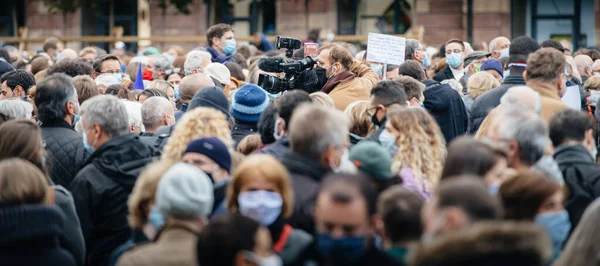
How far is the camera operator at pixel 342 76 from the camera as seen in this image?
1002cm

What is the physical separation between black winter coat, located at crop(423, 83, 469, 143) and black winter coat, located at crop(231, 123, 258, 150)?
2.11 m

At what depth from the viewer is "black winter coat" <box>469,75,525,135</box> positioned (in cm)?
916

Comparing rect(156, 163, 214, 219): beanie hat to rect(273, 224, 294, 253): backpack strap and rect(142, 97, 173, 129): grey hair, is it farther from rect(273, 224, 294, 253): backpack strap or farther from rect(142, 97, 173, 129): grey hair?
rect(142, 97, 173, 129): grey hair

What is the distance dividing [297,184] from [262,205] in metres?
0.44

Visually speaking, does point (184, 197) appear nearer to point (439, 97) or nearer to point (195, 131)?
point (195, 131)

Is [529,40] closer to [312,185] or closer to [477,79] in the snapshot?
[477,79]

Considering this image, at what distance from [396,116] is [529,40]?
2.97 metres

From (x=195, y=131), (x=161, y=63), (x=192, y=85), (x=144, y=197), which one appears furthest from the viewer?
(x=161, y=63)

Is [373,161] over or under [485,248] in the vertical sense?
over

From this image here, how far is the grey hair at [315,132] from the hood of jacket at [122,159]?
4.71 feet

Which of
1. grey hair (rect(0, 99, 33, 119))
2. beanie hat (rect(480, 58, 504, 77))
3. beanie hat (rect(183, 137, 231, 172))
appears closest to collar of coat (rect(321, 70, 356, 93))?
beanie hat (rect(480, 58, 504, 77))

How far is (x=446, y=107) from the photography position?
996cm

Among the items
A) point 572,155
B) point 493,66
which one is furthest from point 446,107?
point 572,155

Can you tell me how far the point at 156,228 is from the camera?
5.59 m
